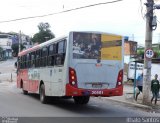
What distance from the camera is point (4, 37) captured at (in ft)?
493

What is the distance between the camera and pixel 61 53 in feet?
54.8

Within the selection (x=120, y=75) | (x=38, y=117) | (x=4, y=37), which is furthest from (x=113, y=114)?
(x=4, y=37)

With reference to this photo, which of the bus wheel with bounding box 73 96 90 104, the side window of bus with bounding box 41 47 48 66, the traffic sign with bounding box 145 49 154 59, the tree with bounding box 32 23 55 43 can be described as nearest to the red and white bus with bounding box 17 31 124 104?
the side window of bus with bounding box 41 47 48 66

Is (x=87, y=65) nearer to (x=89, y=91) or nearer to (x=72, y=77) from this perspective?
(x=72, y=77)

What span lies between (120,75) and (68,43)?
102 inches

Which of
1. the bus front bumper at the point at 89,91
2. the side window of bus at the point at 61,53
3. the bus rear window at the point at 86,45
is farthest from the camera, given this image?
the side window of bus at the point at 61,53

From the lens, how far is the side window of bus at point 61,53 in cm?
1644

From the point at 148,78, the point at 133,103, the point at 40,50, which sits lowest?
the point at 133,103

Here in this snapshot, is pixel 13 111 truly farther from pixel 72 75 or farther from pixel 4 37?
pixel 4 37

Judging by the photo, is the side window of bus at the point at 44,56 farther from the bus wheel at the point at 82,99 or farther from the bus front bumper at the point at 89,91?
the bus front bumper at the point at 89,91

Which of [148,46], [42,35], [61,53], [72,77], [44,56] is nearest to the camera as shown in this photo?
[72,77]

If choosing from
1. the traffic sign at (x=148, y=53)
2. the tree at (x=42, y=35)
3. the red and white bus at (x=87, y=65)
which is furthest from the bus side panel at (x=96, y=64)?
the tree at (x=42, y=35)

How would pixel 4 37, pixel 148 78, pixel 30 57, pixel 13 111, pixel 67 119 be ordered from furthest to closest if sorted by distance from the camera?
pixel 4 37 → pixel 30 57 → pixel 148 78 → pixel 13 111 → pixel 67 119

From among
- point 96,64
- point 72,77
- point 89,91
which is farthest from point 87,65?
point 89,91
